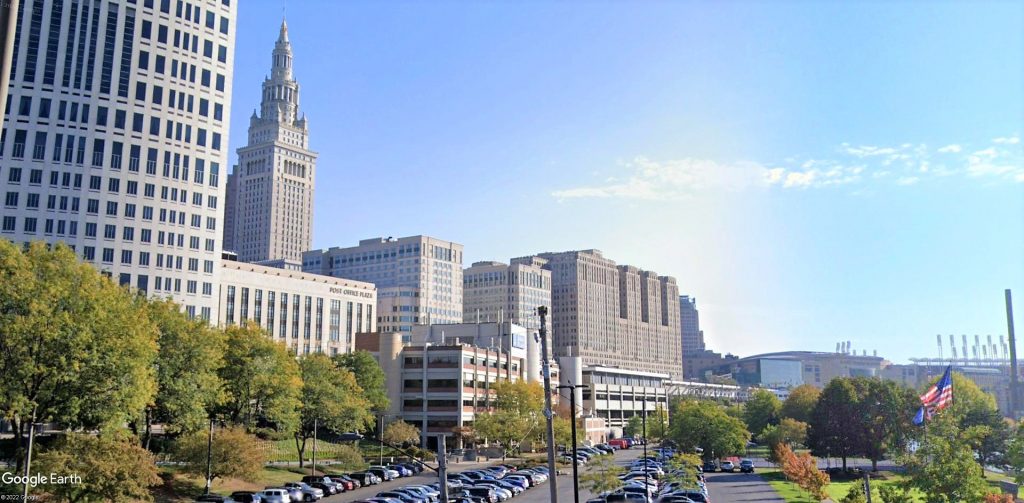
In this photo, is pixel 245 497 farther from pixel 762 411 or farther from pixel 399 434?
pixel 762 411

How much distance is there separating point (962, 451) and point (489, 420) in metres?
64.6

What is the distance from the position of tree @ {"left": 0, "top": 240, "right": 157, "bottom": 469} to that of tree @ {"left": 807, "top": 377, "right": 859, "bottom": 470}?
83.8 meters

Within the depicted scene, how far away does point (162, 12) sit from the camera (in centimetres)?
11306

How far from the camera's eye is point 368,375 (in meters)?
117

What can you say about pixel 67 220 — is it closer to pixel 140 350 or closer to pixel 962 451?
pixel 140 350

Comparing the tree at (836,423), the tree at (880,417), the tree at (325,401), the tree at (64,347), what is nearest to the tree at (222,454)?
the tree at (64,347)

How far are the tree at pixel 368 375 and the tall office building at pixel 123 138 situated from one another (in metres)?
21.8

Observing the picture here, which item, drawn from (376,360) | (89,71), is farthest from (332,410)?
(89,71)

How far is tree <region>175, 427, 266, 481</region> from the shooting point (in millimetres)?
64562

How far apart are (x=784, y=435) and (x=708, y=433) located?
19.5m

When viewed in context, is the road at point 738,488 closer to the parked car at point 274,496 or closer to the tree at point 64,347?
the parked car at point 274,496

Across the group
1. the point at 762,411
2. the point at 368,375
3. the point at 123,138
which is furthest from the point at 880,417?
the point at 123,138

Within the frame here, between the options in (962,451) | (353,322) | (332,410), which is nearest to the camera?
(962,451)

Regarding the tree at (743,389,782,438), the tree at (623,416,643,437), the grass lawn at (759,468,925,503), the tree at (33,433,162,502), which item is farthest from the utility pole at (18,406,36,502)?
the tree at (623,416,643,437)
